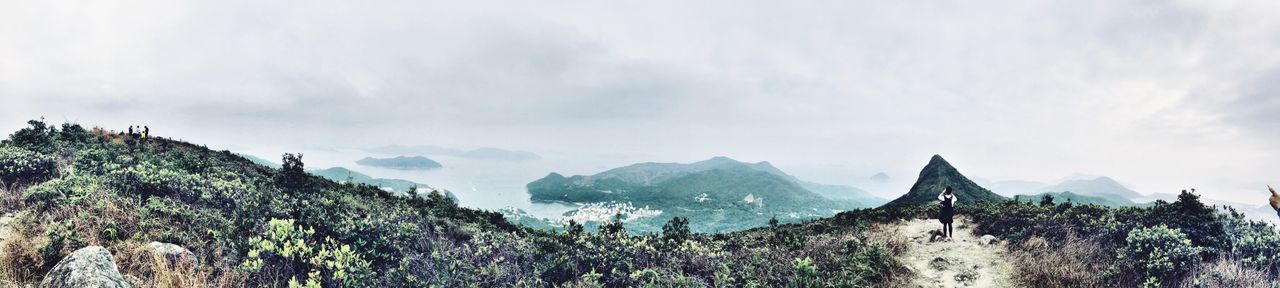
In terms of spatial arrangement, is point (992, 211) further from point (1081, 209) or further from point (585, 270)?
point (585, 270)

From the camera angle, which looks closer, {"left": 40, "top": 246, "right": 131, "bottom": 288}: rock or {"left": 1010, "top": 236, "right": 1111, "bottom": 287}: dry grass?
{"left": 40, "top": 246, "right": 131, "bottom": 288}: rock

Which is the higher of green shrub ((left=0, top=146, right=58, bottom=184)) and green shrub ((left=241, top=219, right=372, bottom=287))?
green shrub ((left=0, top=146, right=58, bottom=184))

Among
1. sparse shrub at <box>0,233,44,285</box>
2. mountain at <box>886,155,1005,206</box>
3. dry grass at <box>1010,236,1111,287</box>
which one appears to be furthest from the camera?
mountain at <box>886,155,1005,206</box>

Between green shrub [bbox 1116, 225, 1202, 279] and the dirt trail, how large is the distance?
237 centimetres

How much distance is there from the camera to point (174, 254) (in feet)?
27.4

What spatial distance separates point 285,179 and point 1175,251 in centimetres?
2795

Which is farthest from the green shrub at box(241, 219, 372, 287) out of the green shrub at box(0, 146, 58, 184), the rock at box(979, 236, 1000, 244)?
the rock at box(979, 236, 1000, 244)

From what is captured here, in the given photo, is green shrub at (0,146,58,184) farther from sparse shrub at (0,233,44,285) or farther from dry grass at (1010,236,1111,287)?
dry grass at (1010,236,1111,287)

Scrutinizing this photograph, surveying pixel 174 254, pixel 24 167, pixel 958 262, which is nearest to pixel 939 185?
pixel 958 262

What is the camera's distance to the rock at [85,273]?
267 inches

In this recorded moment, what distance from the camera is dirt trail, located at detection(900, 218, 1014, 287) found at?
39.7 feet

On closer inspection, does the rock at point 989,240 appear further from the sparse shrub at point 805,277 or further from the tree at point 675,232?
the tree at point 675,232

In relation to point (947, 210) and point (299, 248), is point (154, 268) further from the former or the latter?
point (947, 210)

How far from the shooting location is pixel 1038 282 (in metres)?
10.9
